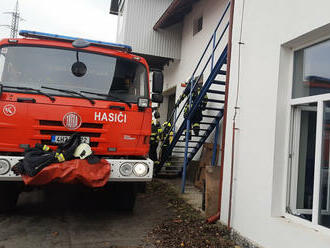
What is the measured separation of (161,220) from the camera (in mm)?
4984

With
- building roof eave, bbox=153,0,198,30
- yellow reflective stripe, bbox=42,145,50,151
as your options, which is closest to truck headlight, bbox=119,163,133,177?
yellow reflective stripe, bbox=42,145,50,151

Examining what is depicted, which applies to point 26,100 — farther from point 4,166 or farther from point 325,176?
point 325,176

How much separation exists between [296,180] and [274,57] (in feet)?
4.84

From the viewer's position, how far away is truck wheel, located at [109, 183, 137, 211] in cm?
497

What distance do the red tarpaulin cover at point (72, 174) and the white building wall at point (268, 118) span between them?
185cm

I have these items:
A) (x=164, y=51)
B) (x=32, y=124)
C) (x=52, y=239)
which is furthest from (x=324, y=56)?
(x=164, y=51)

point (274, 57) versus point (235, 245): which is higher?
point (274, 57)

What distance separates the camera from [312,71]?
3258mm

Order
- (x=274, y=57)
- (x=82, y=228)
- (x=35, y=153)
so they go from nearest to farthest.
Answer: (x=274, y=57), (x=35, y=153), (x=82, y=228)

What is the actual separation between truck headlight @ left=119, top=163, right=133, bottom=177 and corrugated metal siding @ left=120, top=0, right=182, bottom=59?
791 cm

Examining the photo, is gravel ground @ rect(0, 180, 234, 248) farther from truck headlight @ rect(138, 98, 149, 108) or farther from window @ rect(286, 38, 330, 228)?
truck headlight @ rect(138, 98, 149, 108)

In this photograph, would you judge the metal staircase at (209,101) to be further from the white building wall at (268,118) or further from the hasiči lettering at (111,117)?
the hasiči lettering at (111,117)

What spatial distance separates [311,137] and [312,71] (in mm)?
727

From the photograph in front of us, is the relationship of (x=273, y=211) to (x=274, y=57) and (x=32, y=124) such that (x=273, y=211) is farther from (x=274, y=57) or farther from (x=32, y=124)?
(x=32, y=124)
